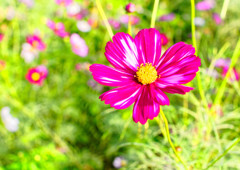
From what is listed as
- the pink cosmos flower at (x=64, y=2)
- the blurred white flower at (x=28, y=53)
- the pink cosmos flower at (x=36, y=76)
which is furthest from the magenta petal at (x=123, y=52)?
the pink cosmos flower at (x=64, y=2)

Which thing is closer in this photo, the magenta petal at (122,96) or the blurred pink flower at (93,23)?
the magenta petal at (122,96)

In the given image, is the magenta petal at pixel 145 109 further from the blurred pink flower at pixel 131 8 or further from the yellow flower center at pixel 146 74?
the blurred pink flower at pixel 131 8

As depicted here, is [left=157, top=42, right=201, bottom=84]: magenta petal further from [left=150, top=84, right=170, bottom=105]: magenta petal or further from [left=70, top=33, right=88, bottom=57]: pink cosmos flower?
[left=70, top=33, right=88, bottom=57]: pink cosmos flower

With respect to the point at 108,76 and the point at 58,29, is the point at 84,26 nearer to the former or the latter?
the point at 58,29

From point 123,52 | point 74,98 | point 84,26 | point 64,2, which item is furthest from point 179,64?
point 64,2

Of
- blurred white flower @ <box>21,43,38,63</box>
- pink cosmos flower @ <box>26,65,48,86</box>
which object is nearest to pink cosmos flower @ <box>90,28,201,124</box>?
pink cosmos flower @ <box>26,65,48,86</box>

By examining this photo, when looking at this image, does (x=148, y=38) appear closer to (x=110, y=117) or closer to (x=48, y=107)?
(x=110, y=117)

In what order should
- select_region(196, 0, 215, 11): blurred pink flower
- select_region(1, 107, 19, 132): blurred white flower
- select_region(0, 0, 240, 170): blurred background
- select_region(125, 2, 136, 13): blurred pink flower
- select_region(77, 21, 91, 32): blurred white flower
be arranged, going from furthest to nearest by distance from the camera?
select_region(196, 0, 215, 11): blurred pink flower < select_region(77, 21, 91, 32): blurred white flower < select_region(1, 107, 19, 132): blurred white flower < select_region(0, 0, 240, 170): blurred background < select_region(125, 2, 136, 13): blurred pink flower
